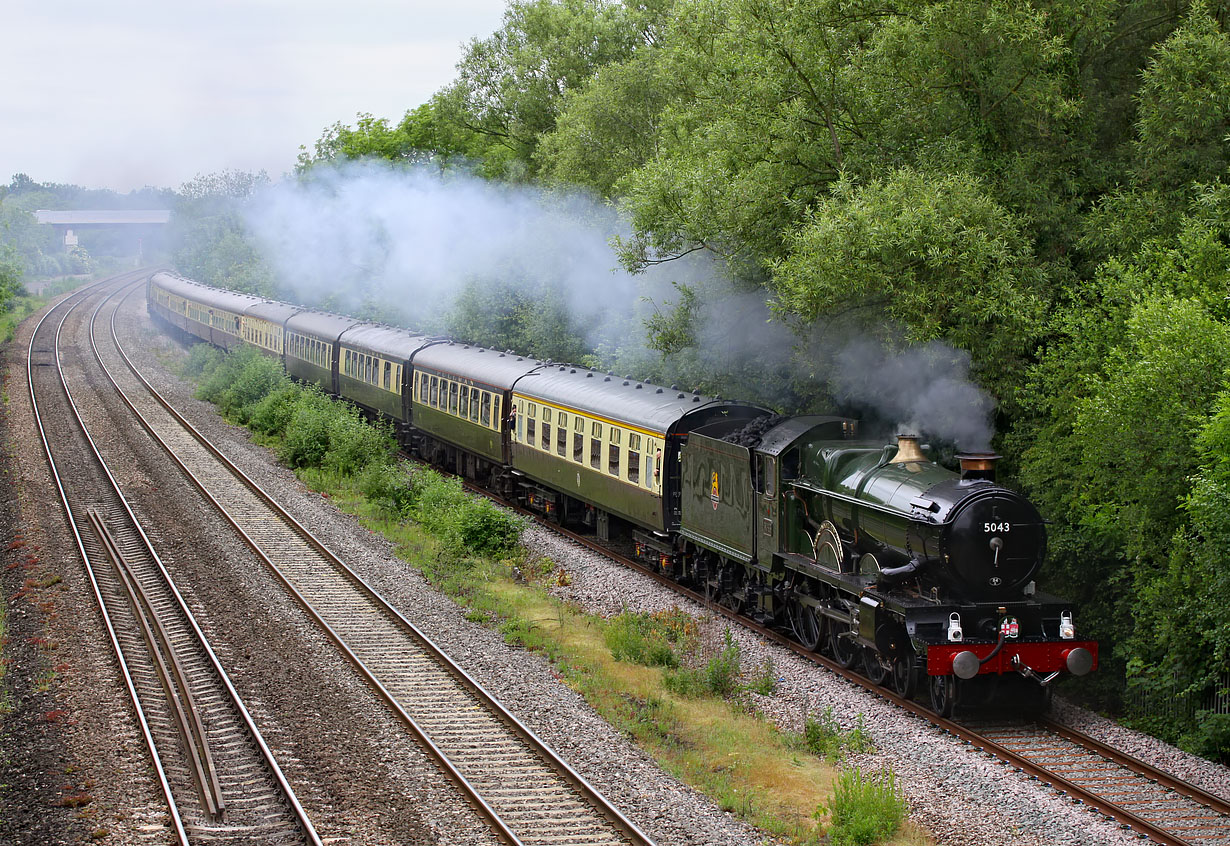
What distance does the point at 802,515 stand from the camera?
15.5 m

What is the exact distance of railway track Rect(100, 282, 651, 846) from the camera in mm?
10234

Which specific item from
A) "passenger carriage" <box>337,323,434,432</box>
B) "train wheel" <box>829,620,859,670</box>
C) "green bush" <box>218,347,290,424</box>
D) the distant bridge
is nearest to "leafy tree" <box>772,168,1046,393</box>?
"train wheel" <box>829,620,859,670</box>

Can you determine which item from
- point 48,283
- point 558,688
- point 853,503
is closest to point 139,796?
point 558,688

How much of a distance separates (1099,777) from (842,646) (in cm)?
430

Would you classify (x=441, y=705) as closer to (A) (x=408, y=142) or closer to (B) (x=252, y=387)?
(B) (x=252, y=387)

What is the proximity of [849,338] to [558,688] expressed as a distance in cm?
800

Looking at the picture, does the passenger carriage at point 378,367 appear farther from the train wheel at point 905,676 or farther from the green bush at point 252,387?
the train wheel at point 905,676

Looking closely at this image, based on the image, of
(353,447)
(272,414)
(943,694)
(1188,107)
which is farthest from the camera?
(272,414)

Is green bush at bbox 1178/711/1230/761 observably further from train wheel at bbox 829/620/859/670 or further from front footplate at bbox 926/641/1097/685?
train wheel at bbox 829/620/859/670

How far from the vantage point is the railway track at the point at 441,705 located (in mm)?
10234

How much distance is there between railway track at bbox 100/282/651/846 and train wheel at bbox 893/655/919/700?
15.2ft

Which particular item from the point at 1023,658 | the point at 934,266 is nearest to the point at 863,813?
the point at 1023,658

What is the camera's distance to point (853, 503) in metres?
14.0

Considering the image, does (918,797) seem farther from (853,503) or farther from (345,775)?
(345,775)
